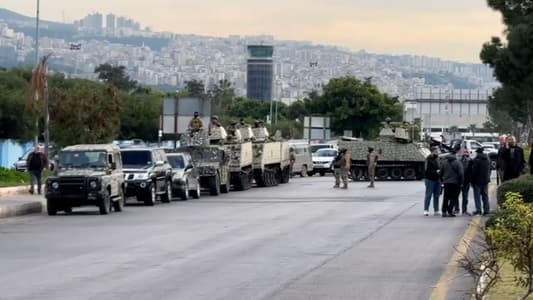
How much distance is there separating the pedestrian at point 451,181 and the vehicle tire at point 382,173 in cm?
2957

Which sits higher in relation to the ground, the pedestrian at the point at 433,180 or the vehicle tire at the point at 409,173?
the pedestrian at the point at 433,180

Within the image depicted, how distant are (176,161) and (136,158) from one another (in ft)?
13.2

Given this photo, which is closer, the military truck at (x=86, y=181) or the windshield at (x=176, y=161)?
the military truck at (x=86, y=181)

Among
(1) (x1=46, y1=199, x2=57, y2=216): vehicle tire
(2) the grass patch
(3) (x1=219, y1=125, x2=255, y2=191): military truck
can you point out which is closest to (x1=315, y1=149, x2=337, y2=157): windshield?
(3) (x1=219, y1=125, x2=255, y2=191): military truck

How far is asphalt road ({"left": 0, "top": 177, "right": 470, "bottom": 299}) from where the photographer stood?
16.0 meters

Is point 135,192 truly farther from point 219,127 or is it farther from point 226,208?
point 219,127

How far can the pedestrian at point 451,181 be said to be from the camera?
31.4m

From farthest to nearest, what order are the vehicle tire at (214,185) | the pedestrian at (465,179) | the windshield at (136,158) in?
1. the vehicle tire at (214,185)
2. the windshield at (136,158)
3. the pedestrian at (465,179)

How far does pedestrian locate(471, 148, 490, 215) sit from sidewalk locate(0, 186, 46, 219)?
12.5 metres

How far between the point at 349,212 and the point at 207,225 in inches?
247

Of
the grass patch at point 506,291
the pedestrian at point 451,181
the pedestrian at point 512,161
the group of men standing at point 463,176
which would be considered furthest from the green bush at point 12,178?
the grass patch at point 506,291

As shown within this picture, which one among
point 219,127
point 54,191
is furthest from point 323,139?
point 54,191

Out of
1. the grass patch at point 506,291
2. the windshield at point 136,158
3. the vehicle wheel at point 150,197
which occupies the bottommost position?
the vehicle wheel at point 150,197

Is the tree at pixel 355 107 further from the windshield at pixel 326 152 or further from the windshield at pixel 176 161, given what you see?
the windshield at pixel 176 161
